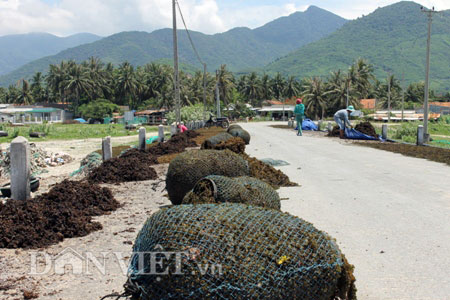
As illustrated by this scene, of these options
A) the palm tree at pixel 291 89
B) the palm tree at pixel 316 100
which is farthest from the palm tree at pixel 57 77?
the palm tree at pixel 291 89

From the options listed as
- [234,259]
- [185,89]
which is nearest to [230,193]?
[234,259]

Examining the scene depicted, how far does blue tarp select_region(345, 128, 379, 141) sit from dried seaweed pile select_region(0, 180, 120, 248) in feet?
62.0

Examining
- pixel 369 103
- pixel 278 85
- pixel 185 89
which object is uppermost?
pixel 278 85

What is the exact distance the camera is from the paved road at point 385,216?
4859mm

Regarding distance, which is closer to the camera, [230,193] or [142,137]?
[230,193]

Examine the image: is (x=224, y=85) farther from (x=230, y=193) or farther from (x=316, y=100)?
(x=230, y=193)

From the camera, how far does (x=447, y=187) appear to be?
10.2 metres

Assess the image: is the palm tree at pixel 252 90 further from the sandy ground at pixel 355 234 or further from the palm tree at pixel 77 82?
the sandy ground at pixel 355 234

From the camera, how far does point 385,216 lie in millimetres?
7590

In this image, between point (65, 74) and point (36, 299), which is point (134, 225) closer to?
point (36, 299)

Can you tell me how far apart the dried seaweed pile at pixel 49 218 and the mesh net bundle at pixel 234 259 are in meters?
3.22

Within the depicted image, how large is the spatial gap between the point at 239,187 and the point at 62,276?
234 cm

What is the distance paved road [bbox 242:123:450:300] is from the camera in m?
4.86

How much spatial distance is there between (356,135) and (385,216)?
18227mm
